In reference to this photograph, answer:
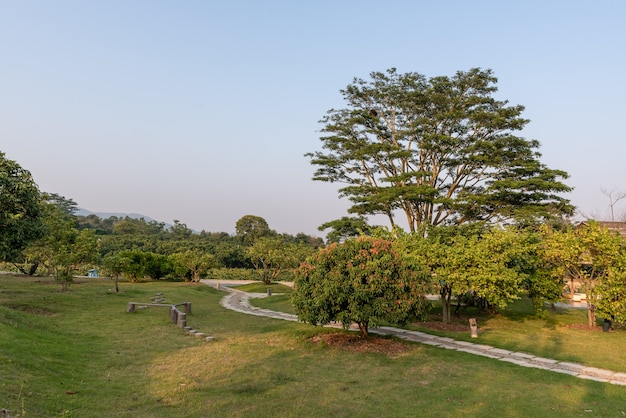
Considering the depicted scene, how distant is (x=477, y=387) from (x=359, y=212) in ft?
52.6

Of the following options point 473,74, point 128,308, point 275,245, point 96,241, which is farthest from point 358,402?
point 275,245

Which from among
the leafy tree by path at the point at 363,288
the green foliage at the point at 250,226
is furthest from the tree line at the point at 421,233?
the green foliage at the point at 250,226

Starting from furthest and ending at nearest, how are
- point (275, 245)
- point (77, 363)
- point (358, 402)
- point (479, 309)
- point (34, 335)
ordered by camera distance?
1. point (275, 245)
2. point (479, 309)
3. point (34, 335)
4. point (77, 363)
5. point (358, 402)

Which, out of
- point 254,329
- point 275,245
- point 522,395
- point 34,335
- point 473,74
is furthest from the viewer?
point 275,245

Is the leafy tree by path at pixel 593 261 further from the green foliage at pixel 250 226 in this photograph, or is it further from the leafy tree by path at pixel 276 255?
the green foliage at pixel 250 226

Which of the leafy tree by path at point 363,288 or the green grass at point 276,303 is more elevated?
the leafy tree by path at point 363,288

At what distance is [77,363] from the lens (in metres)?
8.72

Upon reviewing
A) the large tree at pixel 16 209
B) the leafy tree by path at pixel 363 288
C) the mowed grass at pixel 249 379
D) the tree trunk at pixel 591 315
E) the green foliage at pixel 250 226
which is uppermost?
the green foliage at pixel 250 226

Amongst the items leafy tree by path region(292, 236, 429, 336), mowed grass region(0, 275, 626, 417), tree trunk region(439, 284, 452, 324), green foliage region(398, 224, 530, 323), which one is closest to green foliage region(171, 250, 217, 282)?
mowed grass region(0, 275, 626, 417)

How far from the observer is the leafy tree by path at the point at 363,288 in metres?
10.9

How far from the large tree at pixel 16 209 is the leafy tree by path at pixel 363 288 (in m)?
10.3

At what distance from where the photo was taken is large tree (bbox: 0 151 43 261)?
533 inches

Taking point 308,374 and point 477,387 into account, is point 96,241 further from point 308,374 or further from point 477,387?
point 477,387

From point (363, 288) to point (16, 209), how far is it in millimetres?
12729
